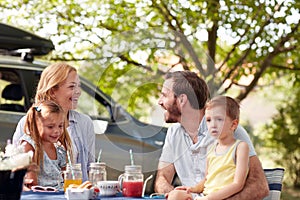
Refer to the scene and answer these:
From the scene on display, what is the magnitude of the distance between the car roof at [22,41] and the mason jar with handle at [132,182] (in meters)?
3.31

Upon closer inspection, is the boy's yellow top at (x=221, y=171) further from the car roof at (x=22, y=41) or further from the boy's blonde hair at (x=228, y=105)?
the car roof at (x=22, y=41)

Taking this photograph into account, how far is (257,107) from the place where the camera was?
1439 centimetres

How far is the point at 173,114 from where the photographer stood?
11.2 feet

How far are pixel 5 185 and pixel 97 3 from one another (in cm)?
495

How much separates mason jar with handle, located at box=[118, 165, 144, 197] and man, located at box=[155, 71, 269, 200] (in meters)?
0.28

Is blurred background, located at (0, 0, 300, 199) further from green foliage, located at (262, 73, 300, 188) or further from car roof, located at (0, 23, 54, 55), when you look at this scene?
green foliage, located at (262, 73, 300, 188)

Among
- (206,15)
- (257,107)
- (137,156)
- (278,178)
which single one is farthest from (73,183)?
(257,107)

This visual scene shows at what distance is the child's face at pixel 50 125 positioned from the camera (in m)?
3.25

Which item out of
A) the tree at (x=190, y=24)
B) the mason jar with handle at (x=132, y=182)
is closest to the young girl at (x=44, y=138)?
the mason jar with handle at (x=132, y=182)

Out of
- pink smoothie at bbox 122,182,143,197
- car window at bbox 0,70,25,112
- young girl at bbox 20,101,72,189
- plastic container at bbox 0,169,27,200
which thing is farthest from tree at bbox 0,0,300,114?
plastic container at bbox 0,169,27,200

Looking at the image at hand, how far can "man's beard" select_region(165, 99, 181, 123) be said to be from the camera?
11.1 feet

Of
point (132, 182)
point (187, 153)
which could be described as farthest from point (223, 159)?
point (187, 153)

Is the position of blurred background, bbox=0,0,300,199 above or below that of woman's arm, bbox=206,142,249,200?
above

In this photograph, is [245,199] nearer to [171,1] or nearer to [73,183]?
[73,183]
